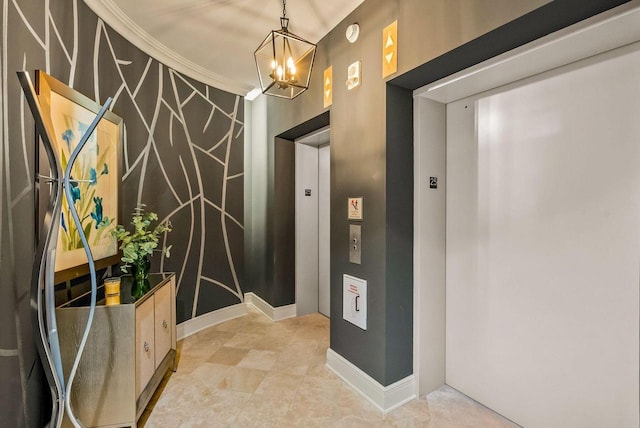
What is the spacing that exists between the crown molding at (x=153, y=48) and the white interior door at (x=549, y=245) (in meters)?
2.58

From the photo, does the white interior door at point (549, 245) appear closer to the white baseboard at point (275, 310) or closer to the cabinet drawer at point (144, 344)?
the white baseboard at point (275, 310)

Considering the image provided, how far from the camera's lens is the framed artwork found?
171 centimetres

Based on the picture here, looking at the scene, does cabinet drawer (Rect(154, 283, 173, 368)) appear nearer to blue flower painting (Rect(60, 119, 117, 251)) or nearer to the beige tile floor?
the beige tile floor

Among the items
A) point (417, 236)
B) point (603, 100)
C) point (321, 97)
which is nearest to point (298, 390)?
point (417, 236)

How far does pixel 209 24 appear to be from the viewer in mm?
2482

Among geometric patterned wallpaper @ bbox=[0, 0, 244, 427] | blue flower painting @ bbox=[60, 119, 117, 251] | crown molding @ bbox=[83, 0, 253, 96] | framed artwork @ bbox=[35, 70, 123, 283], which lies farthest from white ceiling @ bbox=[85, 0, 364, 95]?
blue flower painting @ bbox=[60, 119, 117, 251]

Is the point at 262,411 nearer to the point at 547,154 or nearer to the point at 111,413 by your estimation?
the point at 111,413

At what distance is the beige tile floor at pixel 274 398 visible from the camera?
1894 millimetres

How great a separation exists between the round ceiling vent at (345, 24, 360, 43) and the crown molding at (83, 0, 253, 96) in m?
1.78

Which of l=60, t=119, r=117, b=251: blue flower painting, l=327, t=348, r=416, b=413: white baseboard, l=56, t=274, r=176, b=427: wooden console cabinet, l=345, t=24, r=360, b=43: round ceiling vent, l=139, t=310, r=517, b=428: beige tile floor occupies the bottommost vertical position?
l=139, t=310, r=517, b=428: beige tile floor

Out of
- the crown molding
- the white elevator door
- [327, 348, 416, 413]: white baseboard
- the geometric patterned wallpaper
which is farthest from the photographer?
the white elevator door

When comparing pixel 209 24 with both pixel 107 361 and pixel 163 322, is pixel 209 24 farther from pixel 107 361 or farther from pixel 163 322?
pixel 107 361

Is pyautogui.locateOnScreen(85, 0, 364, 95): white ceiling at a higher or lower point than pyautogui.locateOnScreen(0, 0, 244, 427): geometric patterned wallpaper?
higher

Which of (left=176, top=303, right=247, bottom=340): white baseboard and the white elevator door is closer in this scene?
(left=176, top=303, right=247, bottom=340): white baseboard
